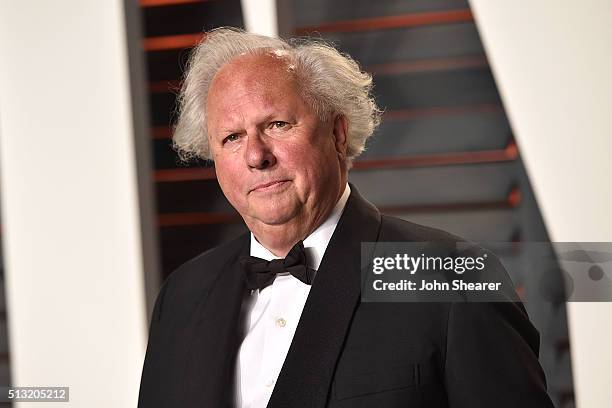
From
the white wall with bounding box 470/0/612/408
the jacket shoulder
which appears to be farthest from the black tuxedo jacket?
the white wall with bounding box 470/0/612/408

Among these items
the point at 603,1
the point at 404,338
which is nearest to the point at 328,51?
the point at 404,338

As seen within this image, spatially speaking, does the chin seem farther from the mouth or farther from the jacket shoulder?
the jacket shoulder

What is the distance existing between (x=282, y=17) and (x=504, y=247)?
0.83 m

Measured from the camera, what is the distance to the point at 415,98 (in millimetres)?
2178

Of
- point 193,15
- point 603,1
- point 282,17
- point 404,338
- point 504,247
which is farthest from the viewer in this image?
point 193,15

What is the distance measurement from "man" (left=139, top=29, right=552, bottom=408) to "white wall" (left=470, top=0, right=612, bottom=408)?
48 cm

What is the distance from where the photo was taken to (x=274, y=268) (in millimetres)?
1472

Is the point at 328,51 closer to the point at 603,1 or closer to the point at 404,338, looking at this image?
the point at 404,338

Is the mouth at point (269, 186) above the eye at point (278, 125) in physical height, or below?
below

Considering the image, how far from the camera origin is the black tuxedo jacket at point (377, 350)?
1313mm

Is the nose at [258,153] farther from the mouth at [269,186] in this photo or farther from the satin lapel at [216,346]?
the satin lapel at [216,346]

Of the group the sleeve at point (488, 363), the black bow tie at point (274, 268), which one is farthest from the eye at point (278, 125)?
the sleeve at point (488, 363)

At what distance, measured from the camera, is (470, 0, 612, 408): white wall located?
5.99 ft

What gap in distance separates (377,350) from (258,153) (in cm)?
39
